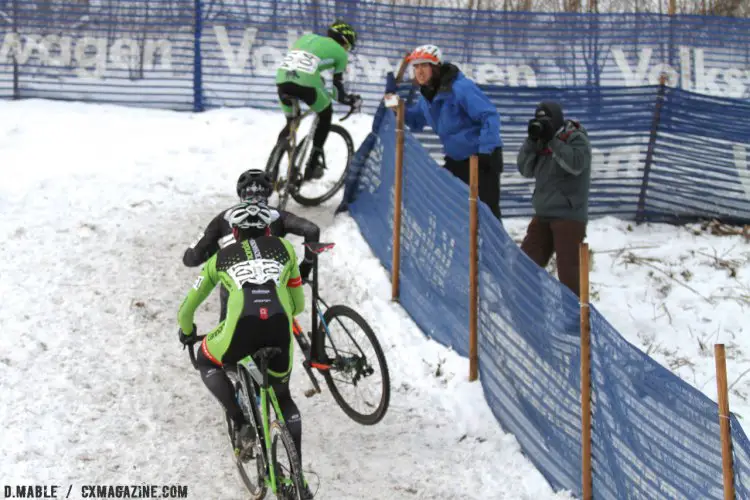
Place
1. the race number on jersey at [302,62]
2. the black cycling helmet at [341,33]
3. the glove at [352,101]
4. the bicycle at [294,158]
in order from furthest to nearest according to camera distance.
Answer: the glove at [352,101] → the black cycling helmet at [341,33] → the bicycle at [294,158] → the race number on jersey at [302,62]

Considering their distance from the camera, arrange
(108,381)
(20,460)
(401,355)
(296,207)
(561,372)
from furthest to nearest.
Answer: (296,207), (401,355), (108,381), (20,460), (561,372)

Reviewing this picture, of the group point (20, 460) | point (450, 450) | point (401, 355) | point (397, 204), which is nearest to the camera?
point (20, 460)

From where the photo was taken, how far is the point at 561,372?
6.51 metres

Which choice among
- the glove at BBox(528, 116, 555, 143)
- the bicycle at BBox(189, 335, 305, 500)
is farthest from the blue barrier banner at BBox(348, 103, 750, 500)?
the bicycle at BBox(189, 335, 305, 500)

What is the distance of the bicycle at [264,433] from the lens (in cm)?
595

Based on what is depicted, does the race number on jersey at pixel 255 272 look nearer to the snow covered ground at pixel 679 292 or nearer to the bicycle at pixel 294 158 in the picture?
the snow covered ground at pixel 679 292

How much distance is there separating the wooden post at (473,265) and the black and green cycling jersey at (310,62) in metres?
3.17

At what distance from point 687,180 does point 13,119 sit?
8644 millimetres

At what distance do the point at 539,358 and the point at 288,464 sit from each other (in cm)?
181

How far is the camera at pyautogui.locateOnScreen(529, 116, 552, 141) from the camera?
332 inches

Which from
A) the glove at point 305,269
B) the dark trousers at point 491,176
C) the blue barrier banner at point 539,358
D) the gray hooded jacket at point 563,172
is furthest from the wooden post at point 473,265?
the glove at point 305,269

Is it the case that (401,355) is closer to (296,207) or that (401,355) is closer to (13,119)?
(296,207)

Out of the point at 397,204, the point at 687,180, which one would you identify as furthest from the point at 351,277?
the point at 687,180

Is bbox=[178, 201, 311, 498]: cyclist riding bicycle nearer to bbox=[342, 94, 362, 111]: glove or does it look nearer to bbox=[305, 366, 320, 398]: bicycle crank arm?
bbox=[305, 366, 320, 398]: bicycle crank arm
